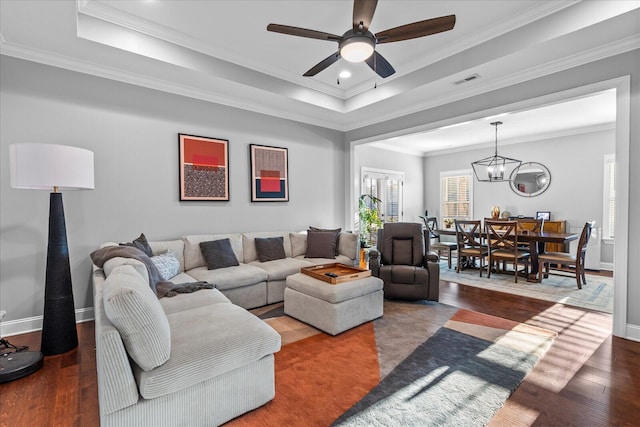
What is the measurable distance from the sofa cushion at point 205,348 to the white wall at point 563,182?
19.8 feet

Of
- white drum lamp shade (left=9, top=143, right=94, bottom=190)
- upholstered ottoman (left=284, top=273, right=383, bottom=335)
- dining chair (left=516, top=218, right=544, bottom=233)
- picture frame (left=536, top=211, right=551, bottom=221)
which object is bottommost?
upholstered ottoman (left=284, top=273, right=383, bottom=335)

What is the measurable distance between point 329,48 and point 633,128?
3.06 m

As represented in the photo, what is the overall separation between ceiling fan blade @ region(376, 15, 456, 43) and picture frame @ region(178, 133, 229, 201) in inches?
107

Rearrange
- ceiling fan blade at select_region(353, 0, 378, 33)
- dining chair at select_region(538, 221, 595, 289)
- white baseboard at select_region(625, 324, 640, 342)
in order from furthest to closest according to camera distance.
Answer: dining chair at select_region(538, 221, 595, 289) < white baseboard at select_region(625, 324, 640, 342) < ceiling fan blade at select_region(353, 0, 378, 33)

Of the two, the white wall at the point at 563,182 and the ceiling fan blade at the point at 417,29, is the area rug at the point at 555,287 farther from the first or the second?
the ceiling fan blade at the point at 417,29

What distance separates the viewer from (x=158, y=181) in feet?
12.6

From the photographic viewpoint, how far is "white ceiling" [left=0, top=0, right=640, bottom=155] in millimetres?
2725

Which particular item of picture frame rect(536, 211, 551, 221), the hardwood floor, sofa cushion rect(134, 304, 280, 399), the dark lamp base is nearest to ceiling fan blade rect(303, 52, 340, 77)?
sofa cushion rect(134, 304, 280, 399)

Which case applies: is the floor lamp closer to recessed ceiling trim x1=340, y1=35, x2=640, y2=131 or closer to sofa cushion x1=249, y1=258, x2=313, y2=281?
sofa cushion x1=249, y1=258, x2=313, y2=281

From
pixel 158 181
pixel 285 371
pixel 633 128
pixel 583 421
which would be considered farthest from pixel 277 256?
pixel 633 128

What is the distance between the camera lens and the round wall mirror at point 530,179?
693cm

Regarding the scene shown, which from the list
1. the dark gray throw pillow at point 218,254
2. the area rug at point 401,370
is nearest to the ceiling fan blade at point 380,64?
the area rug at point 401,370

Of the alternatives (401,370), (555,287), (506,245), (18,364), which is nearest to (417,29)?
(401,370)

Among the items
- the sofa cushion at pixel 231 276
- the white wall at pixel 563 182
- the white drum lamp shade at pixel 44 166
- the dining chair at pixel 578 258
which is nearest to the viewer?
the white drum lamp shade at pixel 44 166
